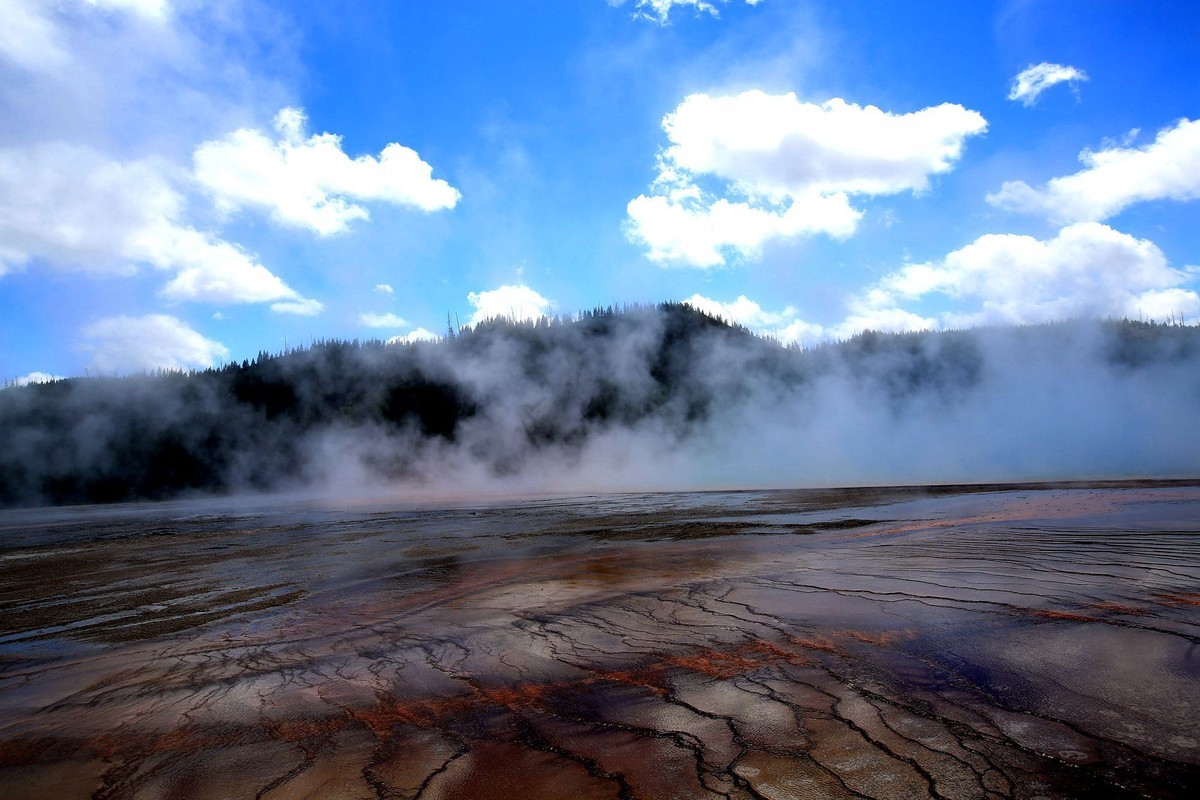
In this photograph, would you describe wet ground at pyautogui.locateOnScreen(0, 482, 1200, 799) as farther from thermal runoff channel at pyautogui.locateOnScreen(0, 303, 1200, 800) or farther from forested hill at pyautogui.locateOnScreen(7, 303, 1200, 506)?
forested hill at pyautogui.locateOnScreen(7, 303, 1200, 506)

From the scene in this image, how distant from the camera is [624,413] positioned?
102 feet

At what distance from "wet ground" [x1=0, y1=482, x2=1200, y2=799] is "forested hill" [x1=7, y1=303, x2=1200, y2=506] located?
42.2ft

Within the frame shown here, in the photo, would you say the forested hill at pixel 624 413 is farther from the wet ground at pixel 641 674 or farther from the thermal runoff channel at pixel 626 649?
the wet ground at pixel 641 674

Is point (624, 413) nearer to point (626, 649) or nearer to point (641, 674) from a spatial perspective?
point (626, 649)

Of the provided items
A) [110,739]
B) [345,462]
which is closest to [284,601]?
[110,739]

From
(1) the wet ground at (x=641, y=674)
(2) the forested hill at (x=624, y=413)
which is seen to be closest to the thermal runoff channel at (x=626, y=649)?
(1) the wet ground at (x=641, y=674)

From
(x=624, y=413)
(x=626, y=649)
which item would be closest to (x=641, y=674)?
(x=626, y=649)

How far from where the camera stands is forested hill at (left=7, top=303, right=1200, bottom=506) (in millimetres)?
21203

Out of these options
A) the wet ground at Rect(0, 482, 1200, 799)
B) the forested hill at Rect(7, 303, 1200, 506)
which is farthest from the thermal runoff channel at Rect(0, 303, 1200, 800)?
the forested hill at Rect(7, 303, 1200, 506)

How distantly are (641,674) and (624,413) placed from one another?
92.1 feet

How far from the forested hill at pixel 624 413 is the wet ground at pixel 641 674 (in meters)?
12.9

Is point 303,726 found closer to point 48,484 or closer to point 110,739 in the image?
point 110,739

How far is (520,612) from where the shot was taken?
4.30 metres

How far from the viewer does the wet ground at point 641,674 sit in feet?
6.82
